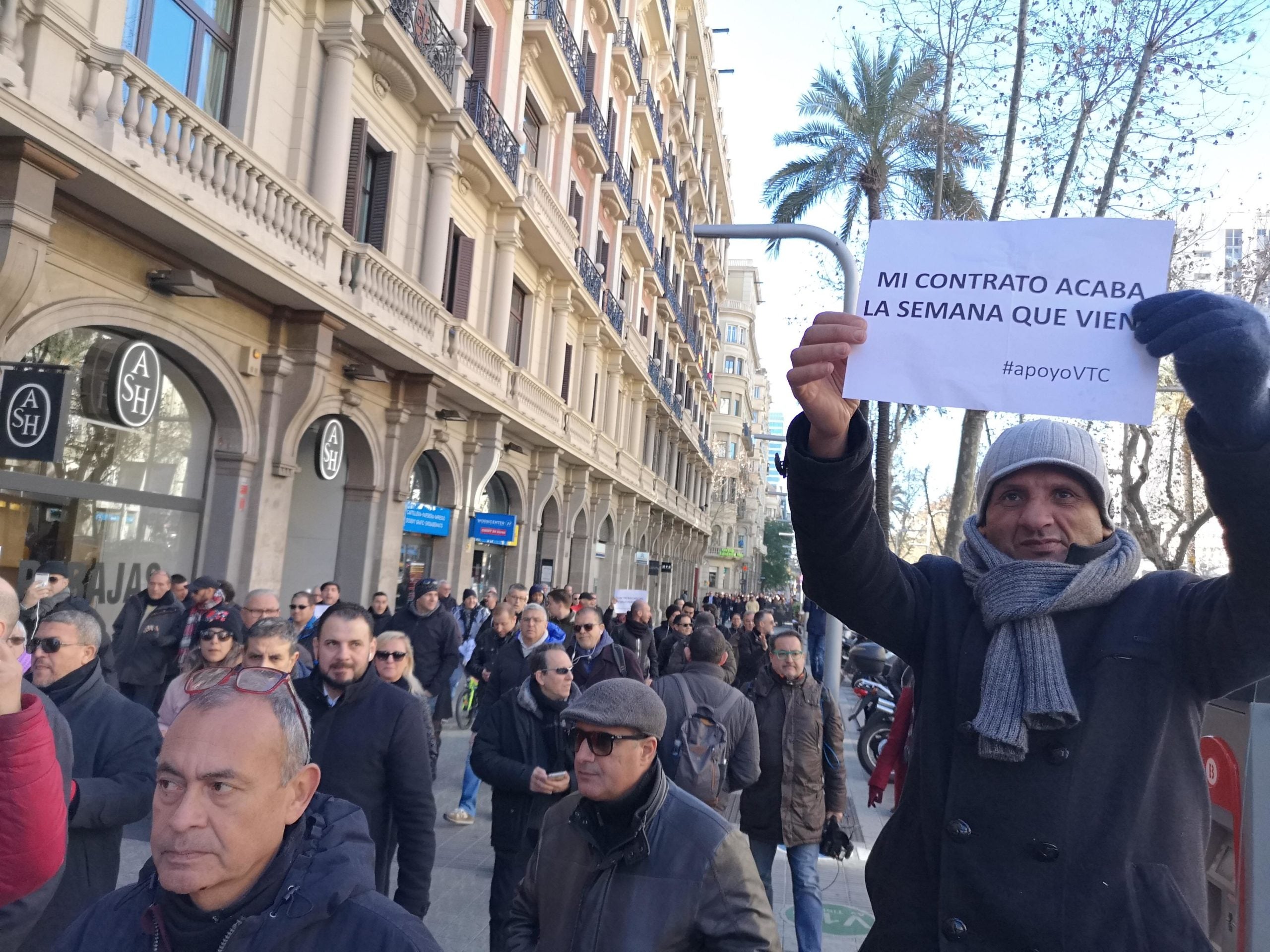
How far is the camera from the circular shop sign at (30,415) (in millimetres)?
7602

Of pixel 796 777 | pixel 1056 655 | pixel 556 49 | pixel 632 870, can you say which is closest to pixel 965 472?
pixel 796 777

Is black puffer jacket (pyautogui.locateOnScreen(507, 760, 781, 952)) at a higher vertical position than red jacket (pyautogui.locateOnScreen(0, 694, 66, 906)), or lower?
lower

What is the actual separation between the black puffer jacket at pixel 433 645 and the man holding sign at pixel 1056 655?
25.1 feet

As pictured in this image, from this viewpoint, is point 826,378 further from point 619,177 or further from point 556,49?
point 619,177

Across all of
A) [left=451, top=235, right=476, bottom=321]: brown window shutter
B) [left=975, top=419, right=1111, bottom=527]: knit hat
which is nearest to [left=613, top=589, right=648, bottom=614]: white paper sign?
[left=451, top=235, right=476, bottom=321]: brown window shutter

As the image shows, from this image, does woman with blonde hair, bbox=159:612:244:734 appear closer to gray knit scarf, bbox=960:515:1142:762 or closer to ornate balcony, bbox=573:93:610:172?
gray knit scarf, bbox=960:515:1142:762

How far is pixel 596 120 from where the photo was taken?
912 inches

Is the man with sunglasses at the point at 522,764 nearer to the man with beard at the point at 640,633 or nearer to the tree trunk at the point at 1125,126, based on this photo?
the man with beard at the point at 640,633

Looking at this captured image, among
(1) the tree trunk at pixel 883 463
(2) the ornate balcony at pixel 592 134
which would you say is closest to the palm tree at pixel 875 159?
(1) the tree trunk at pixel 883 463

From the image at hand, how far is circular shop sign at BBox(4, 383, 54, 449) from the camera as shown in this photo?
Result: 760 centimetres

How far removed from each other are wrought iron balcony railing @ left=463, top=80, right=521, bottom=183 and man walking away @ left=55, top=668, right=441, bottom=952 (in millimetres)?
15292

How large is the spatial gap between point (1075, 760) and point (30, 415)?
822 cm

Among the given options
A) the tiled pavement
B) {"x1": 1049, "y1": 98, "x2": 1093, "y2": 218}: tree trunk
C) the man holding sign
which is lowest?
the tiled pavement

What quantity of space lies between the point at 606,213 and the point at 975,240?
25.3 m
